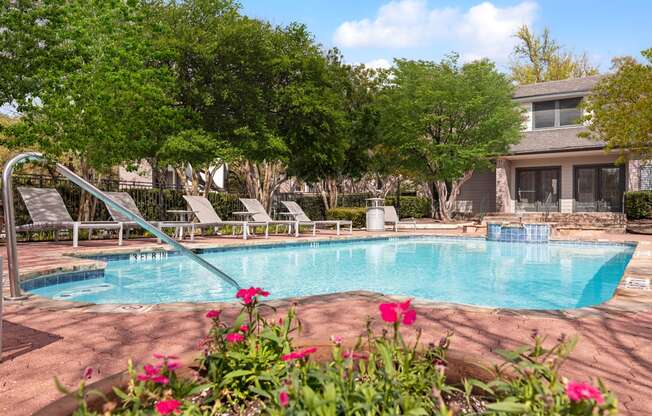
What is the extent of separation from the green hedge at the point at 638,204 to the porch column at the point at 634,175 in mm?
2126

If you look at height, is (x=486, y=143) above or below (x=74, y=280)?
above

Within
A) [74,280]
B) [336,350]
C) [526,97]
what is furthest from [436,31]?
[336,350]

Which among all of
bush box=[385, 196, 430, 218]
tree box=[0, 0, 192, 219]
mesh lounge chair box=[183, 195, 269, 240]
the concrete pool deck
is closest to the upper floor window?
bush box=[385, 196, 430, 218]

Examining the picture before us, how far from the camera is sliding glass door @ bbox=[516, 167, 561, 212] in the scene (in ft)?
74.1

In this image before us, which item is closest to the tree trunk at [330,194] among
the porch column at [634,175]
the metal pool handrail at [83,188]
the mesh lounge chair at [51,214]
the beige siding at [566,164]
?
the beige siding at [566,164]

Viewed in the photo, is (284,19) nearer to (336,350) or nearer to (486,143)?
(486,143)

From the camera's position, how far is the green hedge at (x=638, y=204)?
1769cm

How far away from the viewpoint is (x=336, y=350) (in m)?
1.71

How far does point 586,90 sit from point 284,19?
14400 mm

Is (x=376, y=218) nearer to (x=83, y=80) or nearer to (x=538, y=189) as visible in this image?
(x=538, y=189)

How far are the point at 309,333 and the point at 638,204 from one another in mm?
19128

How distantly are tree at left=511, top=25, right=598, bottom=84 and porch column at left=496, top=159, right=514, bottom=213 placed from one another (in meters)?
16.2

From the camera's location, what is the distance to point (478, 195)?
975 inches

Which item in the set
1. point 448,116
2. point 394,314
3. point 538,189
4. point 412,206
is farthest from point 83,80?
point 538,189
